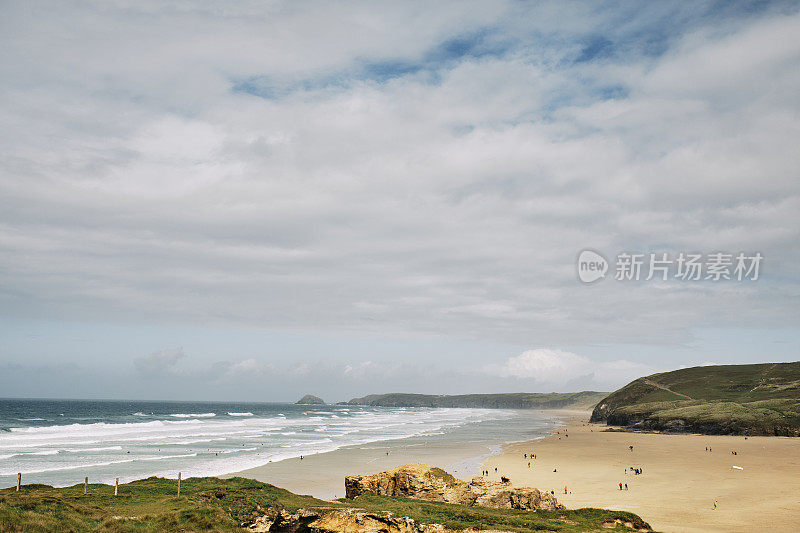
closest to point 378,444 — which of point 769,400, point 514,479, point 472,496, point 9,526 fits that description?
point 514,479

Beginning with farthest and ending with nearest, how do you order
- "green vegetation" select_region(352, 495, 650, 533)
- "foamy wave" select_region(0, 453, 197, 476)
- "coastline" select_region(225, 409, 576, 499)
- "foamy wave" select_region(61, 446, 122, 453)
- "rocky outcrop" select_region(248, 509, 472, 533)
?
"foamy wave" select_region(61, 446, 122, 453) → "foamy wave" select_region(0, 453, 197, 476) → "coastline" select_region(225, 409, 576, 499) → "green vegetation" select_region(352, 495, 650, 533) → "rocky outcrop" select_region(248, 509, 472, 533)

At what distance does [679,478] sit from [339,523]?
44721mm

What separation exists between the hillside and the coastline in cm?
4301

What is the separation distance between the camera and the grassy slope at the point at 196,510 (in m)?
16.5

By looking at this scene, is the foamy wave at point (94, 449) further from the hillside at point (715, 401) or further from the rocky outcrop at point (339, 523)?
the hillside at point (715, 401)

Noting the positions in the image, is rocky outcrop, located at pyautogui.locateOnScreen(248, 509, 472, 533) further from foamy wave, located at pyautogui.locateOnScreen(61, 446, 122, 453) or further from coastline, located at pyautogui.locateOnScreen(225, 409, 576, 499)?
foamy wave, located at pyautogui.locateOnScreen(61, 446, 122, 453)

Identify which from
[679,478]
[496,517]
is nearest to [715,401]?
A: [679,478]

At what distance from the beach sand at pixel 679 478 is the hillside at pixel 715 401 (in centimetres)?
882

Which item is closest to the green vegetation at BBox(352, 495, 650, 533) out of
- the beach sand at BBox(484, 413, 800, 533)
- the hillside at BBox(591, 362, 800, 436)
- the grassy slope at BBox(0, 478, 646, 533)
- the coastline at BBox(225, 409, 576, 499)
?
the grassy slope at BBox(0, 478, 646, 533)

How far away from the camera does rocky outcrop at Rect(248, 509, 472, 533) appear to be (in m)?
19.2

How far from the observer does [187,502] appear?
2036cm

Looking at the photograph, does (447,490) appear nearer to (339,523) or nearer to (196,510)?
(339,523)

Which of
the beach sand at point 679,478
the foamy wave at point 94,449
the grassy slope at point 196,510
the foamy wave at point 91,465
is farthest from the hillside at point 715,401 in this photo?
the foamy wave at point 94,449

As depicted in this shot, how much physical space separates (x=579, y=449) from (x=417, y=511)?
65.4 m
